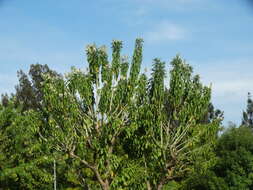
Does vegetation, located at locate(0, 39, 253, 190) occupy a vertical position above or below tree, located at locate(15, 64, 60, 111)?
below

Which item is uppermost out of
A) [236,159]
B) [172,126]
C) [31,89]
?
[31,89]

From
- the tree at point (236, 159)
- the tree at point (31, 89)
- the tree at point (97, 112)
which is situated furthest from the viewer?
the tree at point (31, 89)

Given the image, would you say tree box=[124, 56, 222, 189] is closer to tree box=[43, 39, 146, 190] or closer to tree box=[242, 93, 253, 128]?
tree box=[43, 39, 146, 190]

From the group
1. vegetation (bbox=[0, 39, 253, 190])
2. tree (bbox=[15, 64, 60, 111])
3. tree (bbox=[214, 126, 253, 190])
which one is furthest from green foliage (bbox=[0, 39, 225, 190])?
tree (bbox=[15, 64, 60, 111])

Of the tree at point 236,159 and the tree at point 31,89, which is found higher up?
the tree at point 31,89

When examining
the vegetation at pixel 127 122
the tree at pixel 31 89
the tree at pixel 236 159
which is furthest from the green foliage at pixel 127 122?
the tree at pixel 31 89

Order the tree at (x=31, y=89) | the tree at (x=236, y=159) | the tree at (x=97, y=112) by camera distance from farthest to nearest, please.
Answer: the tree at (x=31, y=89)
the tree at (x=236, y=159)
the tree at (x=97, y=112)

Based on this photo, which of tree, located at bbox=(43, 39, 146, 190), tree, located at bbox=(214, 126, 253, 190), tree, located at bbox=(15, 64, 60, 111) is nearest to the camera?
tree, located at bbox=(43, 39, 146, 190)

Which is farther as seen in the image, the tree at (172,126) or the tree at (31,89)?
the tree at (31,89)

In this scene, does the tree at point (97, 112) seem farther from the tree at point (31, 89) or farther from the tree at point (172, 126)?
the tree at point (31, 89)

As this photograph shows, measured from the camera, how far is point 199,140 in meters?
14.3

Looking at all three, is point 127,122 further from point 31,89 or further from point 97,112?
point 31,89

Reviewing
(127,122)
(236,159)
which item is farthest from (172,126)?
(236,159)

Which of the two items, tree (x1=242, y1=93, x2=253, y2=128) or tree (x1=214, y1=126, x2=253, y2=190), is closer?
tree (x1=214, y1=126, x2=253, y2=190)
